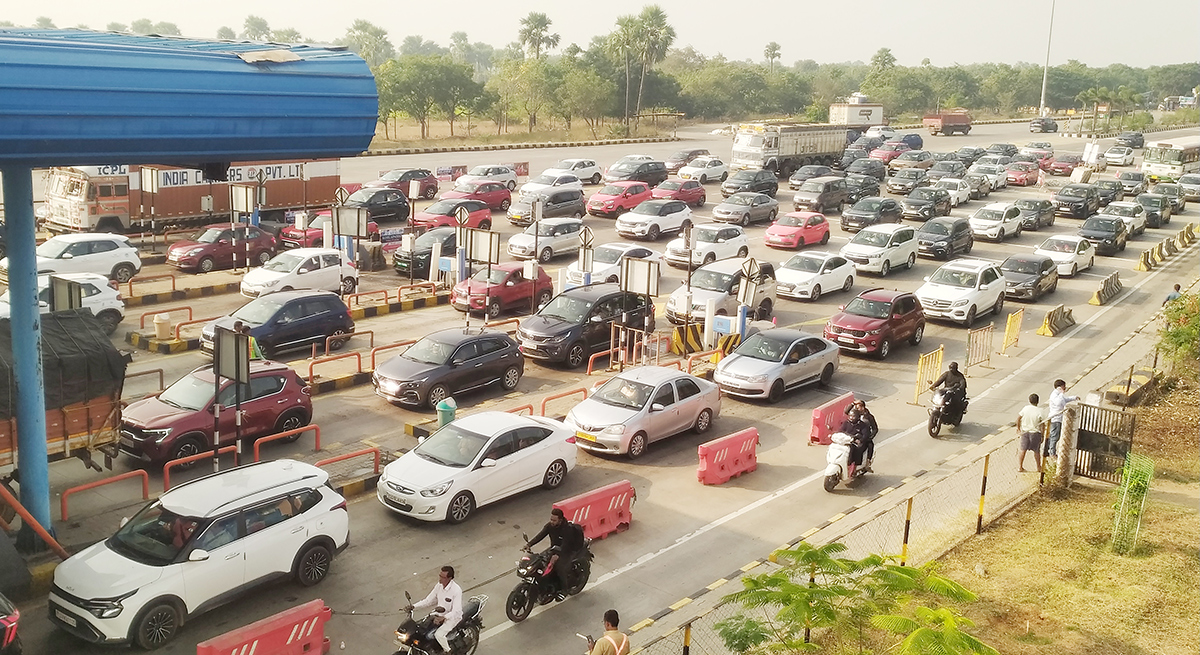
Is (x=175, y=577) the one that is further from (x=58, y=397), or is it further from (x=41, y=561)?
(x=58, y=397)

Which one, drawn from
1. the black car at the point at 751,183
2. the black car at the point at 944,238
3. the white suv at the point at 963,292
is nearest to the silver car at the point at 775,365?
the white suv at the point at 963,292

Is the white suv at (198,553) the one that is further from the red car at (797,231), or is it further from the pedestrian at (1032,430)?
the red car at (797,231)

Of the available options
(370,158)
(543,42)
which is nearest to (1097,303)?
(370,158)

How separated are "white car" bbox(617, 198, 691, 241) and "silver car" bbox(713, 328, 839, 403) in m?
17.1

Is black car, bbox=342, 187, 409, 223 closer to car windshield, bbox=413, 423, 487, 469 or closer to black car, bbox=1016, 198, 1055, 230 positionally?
car windshield, bbox=413, 423, 487, 469

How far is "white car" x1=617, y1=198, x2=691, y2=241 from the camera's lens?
40.9m

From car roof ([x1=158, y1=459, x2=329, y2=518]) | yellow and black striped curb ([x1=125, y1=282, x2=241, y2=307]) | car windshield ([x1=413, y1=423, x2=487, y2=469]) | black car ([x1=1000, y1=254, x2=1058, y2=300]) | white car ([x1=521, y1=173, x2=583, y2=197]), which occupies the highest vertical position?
white car ([x1=521, y1=173, x2=583, y2=197])

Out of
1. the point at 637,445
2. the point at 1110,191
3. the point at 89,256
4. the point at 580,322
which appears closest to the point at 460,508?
the point at 637,445

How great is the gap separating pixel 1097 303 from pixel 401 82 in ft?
208

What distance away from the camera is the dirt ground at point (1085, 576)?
13.0 metres

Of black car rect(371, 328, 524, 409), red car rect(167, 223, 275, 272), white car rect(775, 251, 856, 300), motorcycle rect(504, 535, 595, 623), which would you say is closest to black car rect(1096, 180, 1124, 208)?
white car rect(775, 251, 856, 300)

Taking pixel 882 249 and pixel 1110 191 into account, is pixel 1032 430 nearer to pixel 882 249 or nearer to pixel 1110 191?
pixel 882 249

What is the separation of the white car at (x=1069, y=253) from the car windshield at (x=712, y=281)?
15.3m

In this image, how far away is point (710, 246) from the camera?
120 feet
